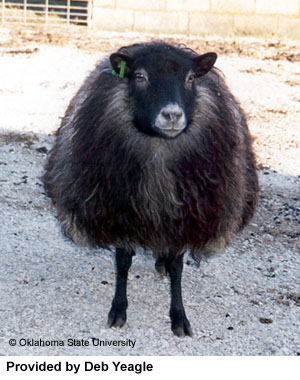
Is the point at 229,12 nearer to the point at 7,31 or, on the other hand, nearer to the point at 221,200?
the point at 7,31

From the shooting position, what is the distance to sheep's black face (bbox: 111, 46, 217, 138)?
3797mm

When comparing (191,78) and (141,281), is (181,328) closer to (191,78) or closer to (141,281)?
(141,281)

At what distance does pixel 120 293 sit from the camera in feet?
15.2

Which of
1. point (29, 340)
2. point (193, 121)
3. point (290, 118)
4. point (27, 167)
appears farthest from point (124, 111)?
point (290, 118)

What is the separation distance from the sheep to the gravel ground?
0.60m

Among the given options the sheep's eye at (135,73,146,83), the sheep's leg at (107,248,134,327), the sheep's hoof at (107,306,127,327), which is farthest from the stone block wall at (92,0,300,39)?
the sheep's eye at (135,73,146,83)

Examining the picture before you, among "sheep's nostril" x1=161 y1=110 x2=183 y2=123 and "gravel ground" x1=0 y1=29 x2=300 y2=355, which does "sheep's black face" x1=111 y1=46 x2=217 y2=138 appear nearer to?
"sheep's nostril" x1=161 y1=110 x2=183 y2=123

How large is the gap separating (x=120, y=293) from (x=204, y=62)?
1.61 metres

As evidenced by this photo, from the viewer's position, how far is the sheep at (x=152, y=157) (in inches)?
157

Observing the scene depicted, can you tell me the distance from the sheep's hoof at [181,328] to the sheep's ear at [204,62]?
1.58m

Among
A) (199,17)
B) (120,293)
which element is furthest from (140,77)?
(199,17)

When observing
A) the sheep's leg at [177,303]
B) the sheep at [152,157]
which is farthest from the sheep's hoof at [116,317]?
the sheep at [152,157]

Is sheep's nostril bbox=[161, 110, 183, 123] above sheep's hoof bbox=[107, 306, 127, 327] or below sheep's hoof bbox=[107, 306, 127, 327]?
above

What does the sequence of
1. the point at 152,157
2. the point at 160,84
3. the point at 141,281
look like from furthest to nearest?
the point at 141,281
the point at 152,157
the point at 160,84
